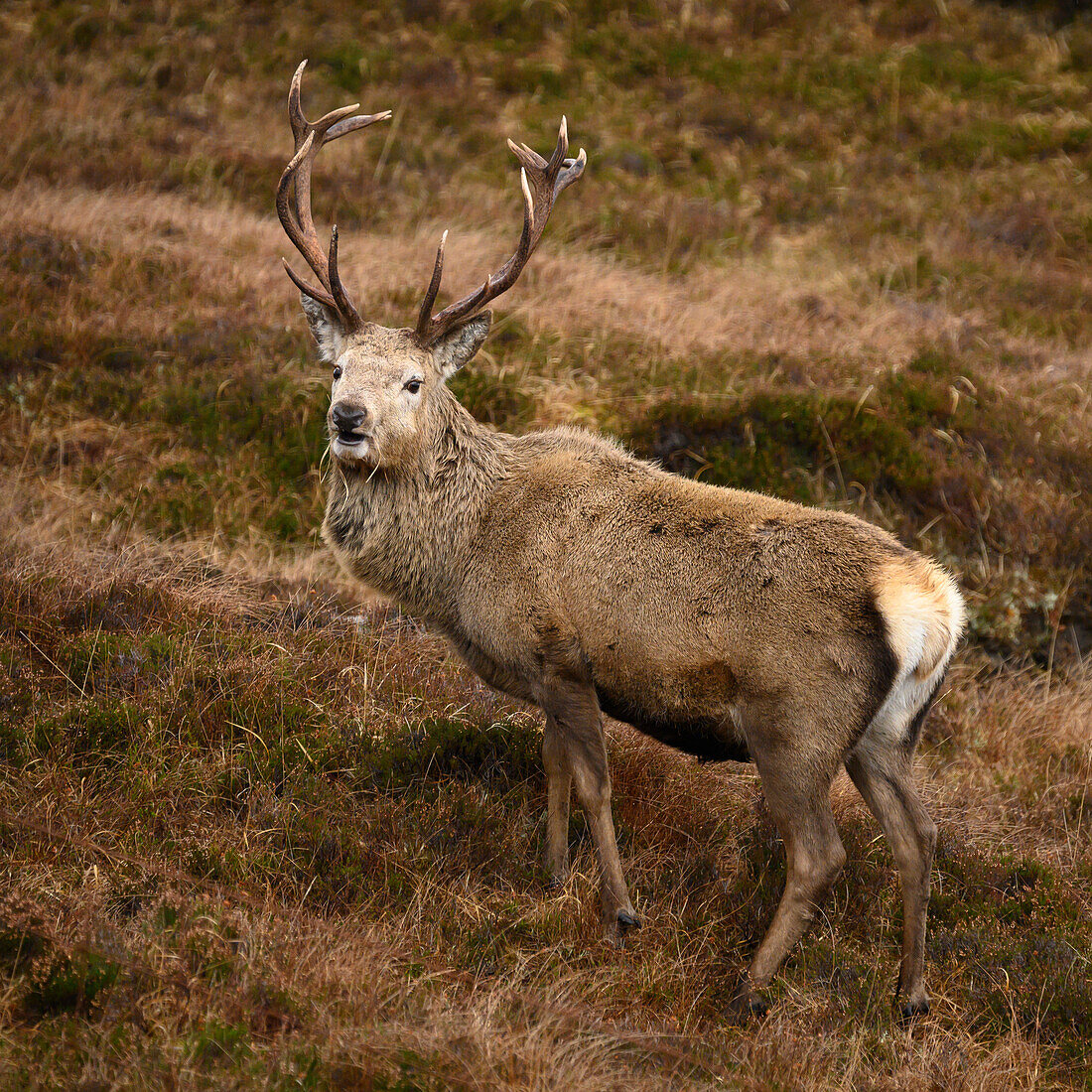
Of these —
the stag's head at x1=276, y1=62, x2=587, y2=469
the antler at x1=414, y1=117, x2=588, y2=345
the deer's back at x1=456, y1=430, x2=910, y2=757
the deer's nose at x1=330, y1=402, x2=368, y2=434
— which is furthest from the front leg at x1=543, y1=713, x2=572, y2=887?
the antler at x1=414, y1=117, x2=588, y2=345

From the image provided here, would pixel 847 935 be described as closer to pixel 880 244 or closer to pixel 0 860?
pixel 0 860

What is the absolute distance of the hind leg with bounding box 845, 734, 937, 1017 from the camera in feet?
15.5

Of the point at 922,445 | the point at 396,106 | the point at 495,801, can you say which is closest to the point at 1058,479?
the point at 922,445

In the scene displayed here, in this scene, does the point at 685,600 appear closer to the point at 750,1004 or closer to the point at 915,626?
the point at 915,626

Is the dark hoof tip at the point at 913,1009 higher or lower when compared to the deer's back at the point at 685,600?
lower

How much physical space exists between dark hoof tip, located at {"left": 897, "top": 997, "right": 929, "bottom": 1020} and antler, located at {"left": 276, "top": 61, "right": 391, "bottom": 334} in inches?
162

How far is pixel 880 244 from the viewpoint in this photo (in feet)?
41.5

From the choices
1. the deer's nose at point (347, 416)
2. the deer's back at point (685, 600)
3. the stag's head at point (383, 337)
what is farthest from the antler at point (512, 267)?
the deer's back at point (685, 600)

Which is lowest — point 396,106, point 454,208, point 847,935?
point 847,935

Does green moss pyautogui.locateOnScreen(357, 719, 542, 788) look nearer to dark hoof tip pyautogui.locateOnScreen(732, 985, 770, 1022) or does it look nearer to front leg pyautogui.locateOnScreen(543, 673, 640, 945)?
front leg pyautogui.locateOnScreen(543, 673, 640, 945)

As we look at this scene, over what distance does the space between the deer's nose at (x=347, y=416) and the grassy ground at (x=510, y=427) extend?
1.45m

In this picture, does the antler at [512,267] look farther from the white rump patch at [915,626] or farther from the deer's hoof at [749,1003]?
the deer's hoof at [749,1003]

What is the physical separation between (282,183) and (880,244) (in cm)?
889

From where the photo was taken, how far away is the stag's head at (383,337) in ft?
17.3
